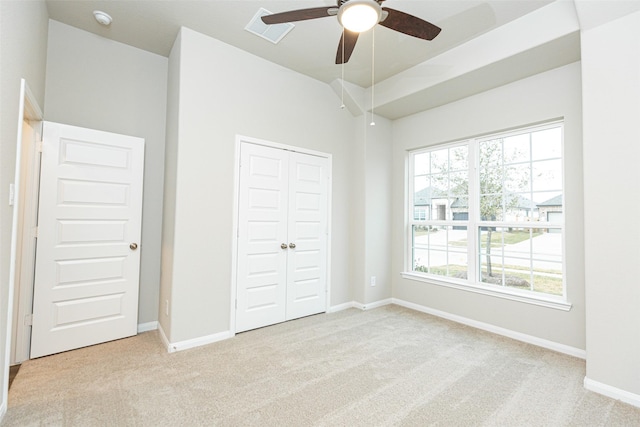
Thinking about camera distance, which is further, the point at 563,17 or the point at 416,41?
the point at 416,41

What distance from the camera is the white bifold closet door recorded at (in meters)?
3.29

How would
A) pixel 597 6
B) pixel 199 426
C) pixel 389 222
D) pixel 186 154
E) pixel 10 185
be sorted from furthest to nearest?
pixel 389 222, pixel 186 154, pixel 597 6, pixel 10 185, pixel 199 426

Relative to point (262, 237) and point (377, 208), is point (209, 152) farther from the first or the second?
point (377, 208)

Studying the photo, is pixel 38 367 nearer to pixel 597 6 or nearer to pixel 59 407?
pixel 59 407

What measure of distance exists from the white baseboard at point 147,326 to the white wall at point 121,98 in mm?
41

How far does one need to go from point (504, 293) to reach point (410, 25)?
285 centimetres

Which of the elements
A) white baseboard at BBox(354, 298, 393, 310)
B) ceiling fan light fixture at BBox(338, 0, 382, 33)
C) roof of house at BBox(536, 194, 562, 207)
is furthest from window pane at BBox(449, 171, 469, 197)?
ceiling fan light fixture at BBox(338, 0, 382, 33)

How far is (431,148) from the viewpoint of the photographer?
13.6 ft

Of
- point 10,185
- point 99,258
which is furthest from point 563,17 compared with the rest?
point 99,258

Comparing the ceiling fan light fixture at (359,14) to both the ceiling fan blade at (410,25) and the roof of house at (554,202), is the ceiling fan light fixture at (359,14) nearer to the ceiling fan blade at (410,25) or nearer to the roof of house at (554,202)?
the ceiling fan blade at (410,25)

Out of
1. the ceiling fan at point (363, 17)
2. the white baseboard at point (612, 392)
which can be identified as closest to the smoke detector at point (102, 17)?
the ceiling fan at point (363, 17)

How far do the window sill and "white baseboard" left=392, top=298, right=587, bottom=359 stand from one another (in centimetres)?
34

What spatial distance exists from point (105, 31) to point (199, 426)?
11.7 feet

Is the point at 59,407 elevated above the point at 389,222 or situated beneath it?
situated beneath
